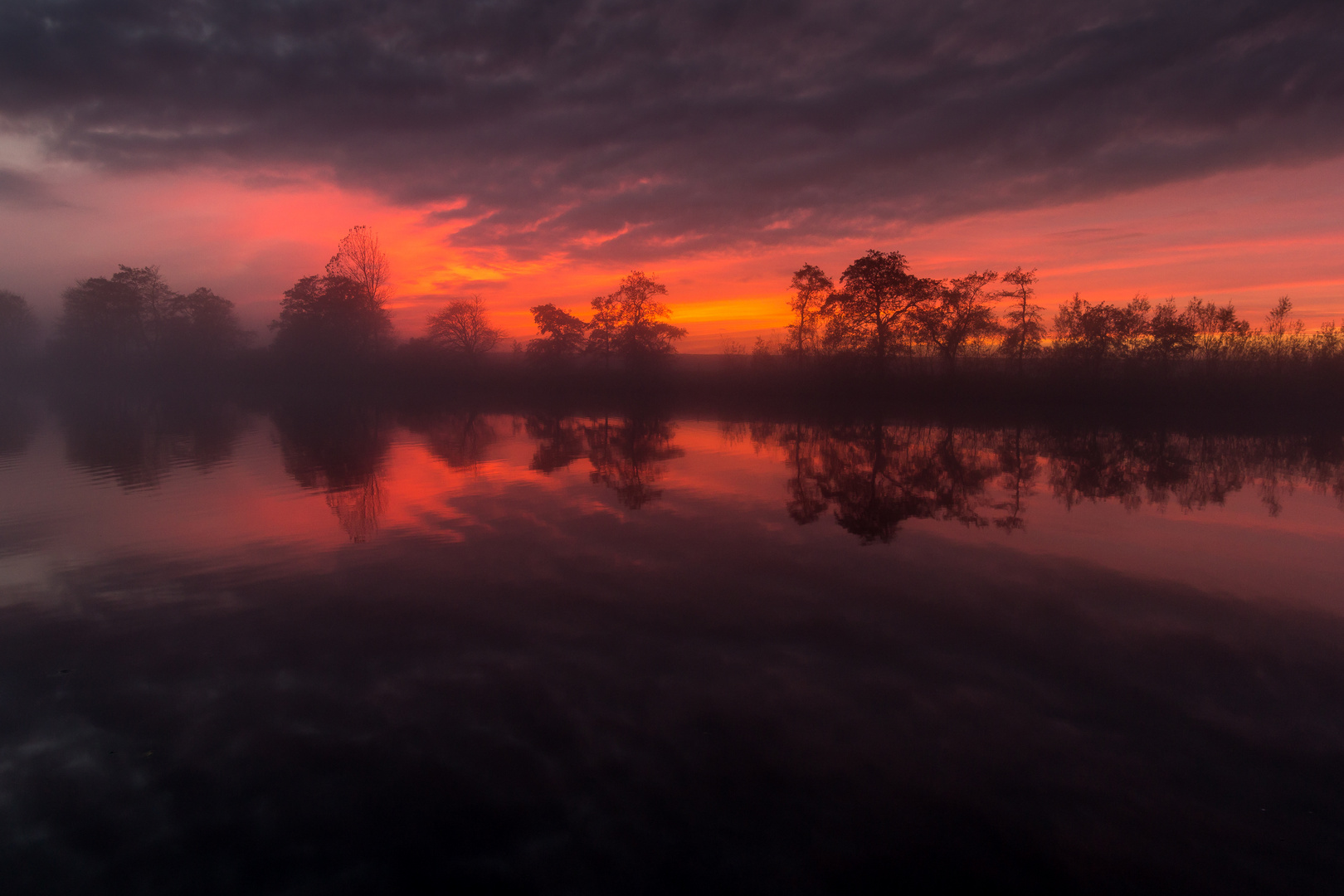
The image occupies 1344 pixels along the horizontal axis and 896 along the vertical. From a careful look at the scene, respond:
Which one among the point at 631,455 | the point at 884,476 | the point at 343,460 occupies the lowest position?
the point at 884,476

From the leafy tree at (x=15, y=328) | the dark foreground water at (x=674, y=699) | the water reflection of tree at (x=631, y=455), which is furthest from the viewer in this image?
the leafy tree at (x=15, y=328)

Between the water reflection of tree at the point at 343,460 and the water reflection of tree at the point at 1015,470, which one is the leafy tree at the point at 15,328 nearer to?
the water reflection of tree at the point at 343,460

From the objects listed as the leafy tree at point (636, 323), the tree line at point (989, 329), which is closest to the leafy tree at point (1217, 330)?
the tree line at point (989, 329)

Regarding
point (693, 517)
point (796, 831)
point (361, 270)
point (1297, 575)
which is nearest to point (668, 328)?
point (361, 270)

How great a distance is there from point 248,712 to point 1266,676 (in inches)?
433

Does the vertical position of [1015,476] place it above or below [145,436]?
below

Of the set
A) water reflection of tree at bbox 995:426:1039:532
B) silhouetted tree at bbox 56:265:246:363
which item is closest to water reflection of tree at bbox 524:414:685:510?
water reflection of tree at bbox 995:426:1039:532

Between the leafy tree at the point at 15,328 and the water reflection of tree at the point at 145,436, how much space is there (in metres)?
65.0

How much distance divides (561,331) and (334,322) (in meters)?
27.4

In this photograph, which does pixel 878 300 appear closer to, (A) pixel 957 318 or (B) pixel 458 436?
(A) pixel 957 318

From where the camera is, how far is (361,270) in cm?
7088

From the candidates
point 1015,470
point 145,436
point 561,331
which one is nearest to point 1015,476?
point 1015,470

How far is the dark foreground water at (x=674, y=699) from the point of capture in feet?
14.6

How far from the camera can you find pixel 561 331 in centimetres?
6994
